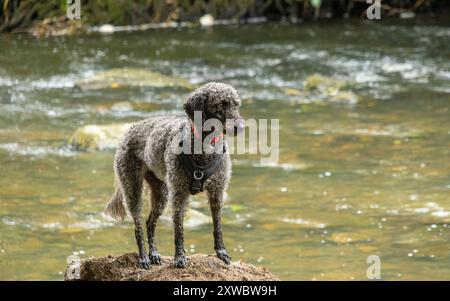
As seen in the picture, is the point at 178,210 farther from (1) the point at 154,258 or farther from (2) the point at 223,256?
(1) the point at 154,258

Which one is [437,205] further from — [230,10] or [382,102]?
[230,10]

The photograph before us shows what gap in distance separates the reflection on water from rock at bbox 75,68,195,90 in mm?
350

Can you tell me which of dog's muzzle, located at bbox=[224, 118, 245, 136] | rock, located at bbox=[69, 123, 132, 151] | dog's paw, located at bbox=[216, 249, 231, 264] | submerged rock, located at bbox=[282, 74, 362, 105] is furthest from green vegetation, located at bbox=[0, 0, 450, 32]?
dog's muzzle, located at bbox=[224, 118, 245, 136]

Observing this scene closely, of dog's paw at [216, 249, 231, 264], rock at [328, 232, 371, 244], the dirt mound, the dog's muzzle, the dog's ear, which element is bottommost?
rock at [328, 232, 371, 244]

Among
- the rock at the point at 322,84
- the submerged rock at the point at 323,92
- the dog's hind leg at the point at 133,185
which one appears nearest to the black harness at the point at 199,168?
the dog's hind leg at the point at 133,185

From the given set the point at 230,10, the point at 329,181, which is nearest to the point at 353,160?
the point at 329,181

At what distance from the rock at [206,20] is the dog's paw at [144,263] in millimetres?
21239

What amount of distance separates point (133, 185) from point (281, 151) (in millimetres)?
8703

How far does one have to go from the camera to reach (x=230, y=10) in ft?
94.7

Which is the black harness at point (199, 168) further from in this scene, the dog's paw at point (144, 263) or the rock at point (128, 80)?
the rock at point (128, 80)

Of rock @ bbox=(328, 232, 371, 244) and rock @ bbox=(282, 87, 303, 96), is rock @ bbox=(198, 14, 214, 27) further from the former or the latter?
rock @ bbox=(328, 232, 371, 244)

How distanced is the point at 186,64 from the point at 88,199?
31.6 ft

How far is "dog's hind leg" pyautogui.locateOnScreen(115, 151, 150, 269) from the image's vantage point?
7047 millimetres
